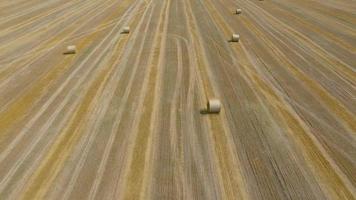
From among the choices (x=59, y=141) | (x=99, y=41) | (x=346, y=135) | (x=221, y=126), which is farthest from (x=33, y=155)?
(x=99, y=41)

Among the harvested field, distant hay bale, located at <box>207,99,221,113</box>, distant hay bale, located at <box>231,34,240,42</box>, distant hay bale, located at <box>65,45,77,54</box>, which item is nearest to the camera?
the harvested field

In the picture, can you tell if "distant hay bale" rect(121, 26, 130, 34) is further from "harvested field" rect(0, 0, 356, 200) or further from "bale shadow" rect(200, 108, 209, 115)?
"bale shadow" rect(200, 108, 209, 115)

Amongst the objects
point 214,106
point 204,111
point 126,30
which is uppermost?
point 126,30

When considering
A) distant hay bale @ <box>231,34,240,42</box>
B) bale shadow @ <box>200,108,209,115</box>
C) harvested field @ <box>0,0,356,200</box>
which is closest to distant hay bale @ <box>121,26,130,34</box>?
harvested field @ <box>0,0,356,200</box>

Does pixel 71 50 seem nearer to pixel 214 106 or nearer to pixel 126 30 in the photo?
pixel 126 30

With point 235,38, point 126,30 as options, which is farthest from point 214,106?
point 126,30

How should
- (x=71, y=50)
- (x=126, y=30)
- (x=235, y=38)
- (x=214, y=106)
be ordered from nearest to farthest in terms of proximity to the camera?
1. (x=214, y=106)
2. (x=71, y=50)
3. (x=235, y=38)
4. (x=126, y=30)

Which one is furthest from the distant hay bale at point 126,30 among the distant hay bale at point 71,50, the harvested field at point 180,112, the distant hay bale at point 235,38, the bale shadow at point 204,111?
the bale shadow at point 204,111

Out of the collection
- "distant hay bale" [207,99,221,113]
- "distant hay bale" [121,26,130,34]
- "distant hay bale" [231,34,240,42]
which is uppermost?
"distant hay bale" [121,26,130,34]

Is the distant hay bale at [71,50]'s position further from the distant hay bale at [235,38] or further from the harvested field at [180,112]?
the distant hay bale at [235,38]
